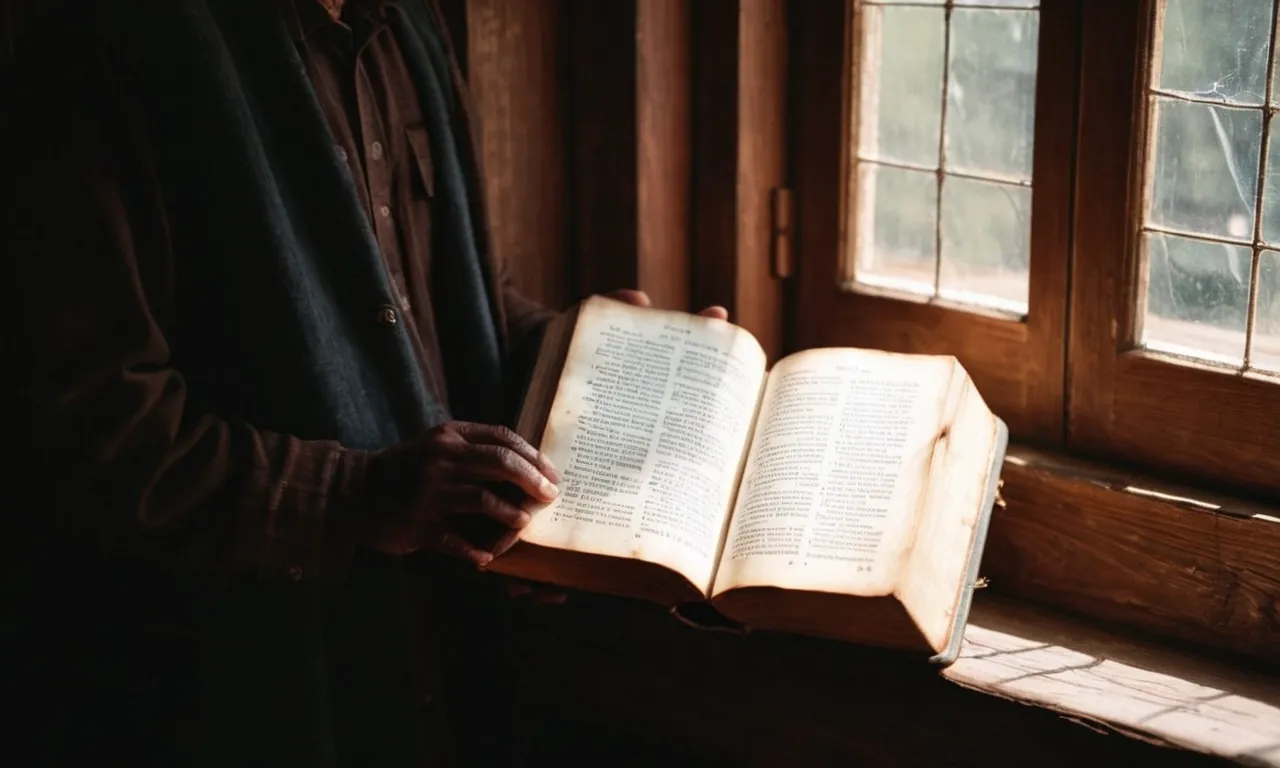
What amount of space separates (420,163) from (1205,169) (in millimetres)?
939

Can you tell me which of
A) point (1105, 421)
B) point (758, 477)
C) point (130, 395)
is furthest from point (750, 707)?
point (130, 395)

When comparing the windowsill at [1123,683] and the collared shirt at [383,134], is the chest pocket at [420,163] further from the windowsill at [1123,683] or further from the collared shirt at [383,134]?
the windowsill at [1123,683]

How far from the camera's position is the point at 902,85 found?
6.76 ft

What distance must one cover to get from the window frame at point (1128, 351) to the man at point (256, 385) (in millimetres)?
758

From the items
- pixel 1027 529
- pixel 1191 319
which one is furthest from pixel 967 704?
pixel 1191 319

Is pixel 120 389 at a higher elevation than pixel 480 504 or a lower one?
higher

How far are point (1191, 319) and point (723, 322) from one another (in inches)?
23.4

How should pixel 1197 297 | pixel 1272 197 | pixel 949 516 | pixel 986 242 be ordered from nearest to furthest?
1. pixel 949 516
2. pixel 1272 197
3. pixel 1197 297
4. pixel 986 242

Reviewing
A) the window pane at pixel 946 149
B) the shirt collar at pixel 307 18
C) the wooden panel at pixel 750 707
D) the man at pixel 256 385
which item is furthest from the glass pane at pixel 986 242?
the shirt collar at pixel 307 18

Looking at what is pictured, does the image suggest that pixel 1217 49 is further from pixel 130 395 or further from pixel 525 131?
pixel 130 395

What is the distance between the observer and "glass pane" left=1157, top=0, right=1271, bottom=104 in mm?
1658

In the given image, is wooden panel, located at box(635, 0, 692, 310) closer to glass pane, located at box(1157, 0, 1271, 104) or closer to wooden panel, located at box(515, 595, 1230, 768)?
wooden panel, located at box(515, 595, 1230, 768)

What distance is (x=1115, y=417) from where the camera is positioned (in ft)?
6.17

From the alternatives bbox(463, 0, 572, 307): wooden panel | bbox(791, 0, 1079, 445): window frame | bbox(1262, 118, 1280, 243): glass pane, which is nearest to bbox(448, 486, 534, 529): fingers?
bbox(463, 0, 572, 307): wooden panel
